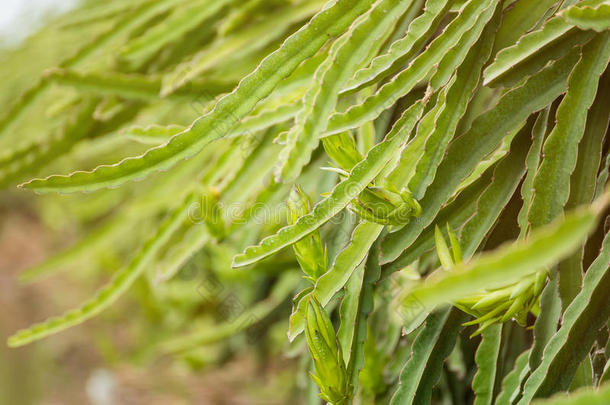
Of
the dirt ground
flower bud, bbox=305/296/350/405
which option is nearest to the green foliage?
flower bud, bbox=305/296/350/405

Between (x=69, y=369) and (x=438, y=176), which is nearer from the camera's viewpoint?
(x=438, y=176)

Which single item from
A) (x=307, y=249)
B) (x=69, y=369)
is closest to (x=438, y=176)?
(x=307, y=249)

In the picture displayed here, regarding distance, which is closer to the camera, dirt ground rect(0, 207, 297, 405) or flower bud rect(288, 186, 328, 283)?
flower bud rect(288, 186, 328, 283)

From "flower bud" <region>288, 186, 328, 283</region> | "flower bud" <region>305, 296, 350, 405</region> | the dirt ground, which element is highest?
"flower bud" <region>288, 186, 328, 283</region>

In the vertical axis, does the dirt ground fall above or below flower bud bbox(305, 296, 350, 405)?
below

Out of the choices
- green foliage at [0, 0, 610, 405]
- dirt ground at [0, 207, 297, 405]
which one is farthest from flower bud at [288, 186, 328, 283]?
dirt ground at [0, 207, 297, 405]

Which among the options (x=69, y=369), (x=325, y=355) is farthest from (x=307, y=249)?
(x=69, y=369)

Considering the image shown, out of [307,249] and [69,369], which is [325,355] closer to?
[307,249]

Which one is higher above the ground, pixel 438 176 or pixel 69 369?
pixel 438 176

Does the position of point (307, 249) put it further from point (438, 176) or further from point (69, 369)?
point (69, 369)

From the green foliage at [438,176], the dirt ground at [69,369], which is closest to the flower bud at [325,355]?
the green foliage at [438,176]

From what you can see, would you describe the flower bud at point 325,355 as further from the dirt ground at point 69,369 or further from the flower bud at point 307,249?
the dirt ground at point 69,369

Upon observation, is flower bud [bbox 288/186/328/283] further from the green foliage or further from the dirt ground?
the dirt ground
